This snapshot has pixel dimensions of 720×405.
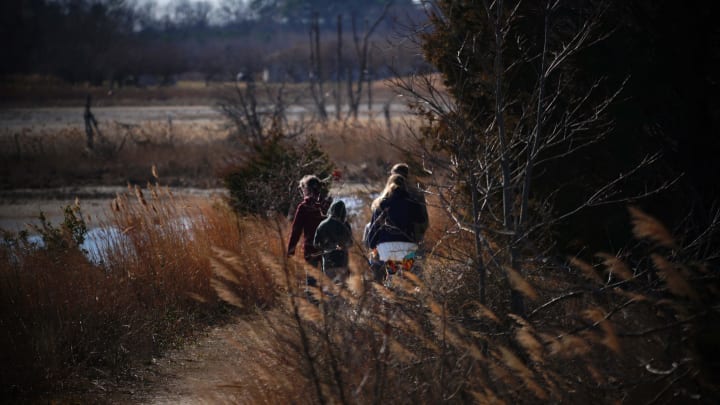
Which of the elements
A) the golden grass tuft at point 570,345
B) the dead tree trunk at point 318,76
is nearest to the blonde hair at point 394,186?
the golden grass tuft at point 570,345

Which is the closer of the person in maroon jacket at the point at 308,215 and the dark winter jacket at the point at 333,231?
the dark winter jacket at the point at 333,231

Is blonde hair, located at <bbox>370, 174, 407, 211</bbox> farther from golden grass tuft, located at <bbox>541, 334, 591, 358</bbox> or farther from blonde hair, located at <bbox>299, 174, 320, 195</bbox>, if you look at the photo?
golden grass tuft, located at <bbox>541, 334, 591, 358</bbox>

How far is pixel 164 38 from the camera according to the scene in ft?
304

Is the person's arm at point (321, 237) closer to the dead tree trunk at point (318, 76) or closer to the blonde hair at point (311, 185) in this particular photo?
the blonde hair at point (311, 185)

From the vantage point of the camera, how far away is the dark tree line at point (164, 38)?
5172cm

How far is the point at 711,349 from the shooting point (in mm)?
4715

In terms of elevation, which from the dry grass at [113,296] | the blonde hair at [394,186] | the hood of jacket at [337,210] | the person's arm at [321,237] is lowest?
the dry grass at [113,296]

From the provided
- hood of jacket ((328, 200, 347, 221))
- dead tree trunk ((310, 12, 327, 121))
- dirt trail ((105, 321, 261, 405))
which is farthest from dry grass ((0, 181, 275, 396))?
dead tree trunk ((310, 12, 327, 121))

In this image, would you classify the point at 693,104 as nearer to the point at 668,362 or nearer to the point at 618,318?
the point at 618,318

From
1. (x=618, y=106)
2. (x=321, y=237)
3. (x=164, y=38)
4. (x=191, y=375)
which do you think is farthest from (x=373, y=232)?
(x=164, y=38)

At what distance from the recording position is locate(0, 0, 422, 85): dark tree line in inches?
2036

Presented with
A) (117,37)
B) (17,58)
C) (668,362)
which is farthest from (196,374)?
(117,37)

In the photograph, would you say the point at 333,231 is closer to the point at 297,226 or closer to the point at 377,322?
the point at 297,226

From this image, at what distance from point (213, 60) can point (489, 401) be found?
3199 inches
